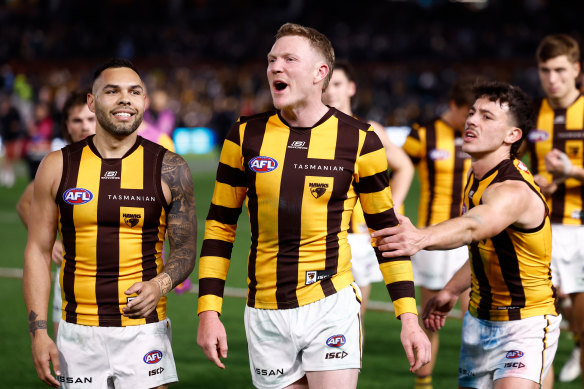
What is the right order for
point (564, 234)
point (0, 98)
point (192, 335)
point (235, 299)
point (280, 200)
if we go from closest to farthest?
1. point (280, 200)
2. point (564, 234)
3. point (192, 335)
4. point (235, 299)
5. point (0, 98)

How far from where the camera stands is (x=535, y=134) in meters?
6.15

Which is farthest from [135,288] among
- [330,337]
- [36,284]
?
[330,337]

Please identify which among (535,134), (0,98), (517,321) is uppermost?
(0,98)

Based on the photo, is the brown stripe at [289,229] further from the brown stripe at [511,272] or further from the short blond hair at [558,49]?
the short blond hair at [558,49]

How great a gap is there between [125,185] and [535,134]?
A: 353cm

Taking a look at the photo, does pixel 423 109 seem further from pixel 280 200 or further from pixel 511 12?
pixel 280 200

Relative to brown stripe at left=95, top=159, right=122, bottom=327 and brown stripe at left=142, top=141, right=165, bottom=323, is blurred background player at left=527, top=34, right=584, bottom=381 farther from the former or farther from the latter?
brown stripe at left=95, top=159, right=122, bottom=327

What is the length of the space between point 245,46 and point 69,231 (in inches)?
1199

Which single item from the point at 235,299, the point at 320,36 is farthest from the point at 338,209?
the point at 235,299

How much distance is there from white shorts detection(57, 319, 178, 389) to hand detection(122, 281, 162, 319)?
165 mm

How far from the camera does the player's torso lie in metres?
3.55

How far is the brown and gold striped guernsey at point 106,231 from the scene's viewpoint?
12.2 ft

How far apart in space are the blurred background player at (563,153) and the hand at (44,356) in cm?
352

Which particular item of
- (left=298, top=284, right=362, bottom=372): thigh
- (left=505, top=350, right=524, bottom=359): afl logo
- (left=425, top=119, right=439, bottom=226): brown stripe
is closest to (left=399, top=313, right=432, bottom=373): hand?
(left=298, top=284, right=362, bottom=372): thigh
